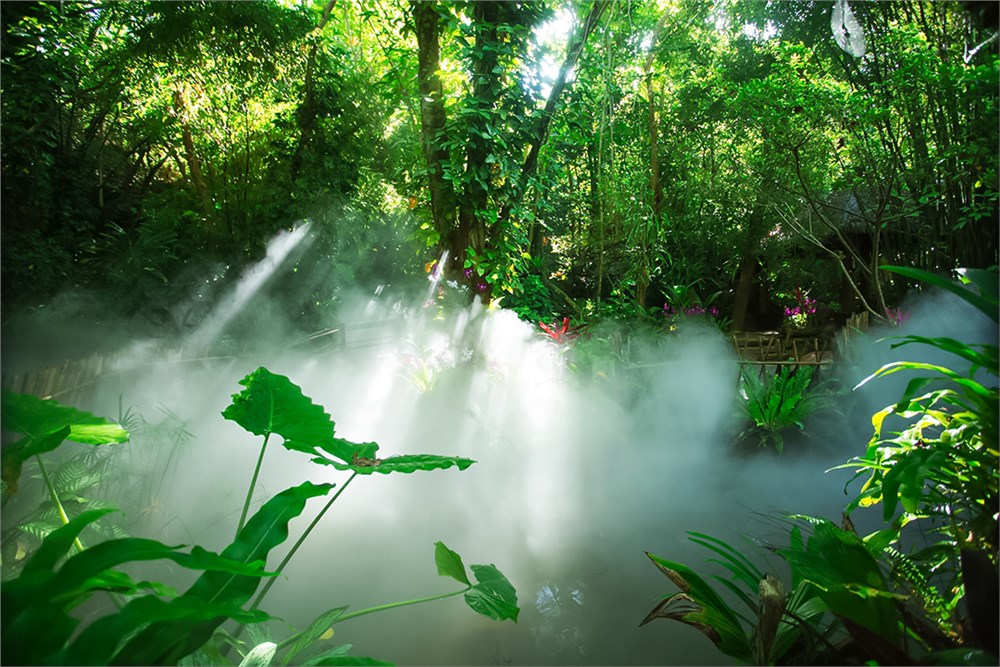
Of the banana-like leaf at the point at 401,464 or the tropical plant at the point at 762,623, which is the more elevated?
the banana-like leaf at the point at 401,464

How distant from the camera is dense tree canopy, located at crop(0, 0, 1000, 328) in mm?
1849

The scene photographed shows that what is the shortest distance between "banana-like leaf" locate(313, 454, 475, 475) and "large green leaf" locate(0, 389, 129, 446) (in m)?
0.45

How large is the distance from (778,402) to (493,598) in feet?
5.34

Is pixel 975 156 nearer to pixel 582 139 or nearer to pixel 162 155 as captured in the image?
pixel 582 139

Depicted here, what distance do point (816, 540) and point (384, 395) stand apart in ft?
5.55

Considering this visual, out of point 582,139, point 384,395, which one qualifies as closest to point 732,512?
point 384,395

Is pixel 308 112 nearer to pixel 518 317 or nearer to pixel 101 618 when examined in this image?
pixel 518 317

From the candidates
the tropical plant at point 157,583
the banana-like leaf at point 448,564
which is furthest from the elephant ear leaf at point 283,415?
the banana-like leaf at point 448,564

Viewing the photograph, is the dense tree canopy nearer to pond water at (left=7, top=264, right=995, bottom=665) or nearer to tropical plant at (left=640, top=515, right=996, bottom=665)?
pond water at (left=7, top=264, right=995, bottom=665)

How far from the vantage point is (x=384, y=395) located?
2475mm

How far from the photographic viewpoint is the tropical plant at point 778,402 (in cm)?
242

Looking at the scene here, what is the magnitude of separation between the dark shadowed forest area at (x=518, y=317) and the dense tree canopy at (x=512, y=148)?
0.01 meters

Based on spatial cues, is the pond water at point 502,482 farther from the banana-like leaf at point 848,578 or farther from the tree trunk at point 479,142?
the banana-like leaf at point 848,578

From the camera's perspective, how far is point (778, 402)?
7.97 feet
